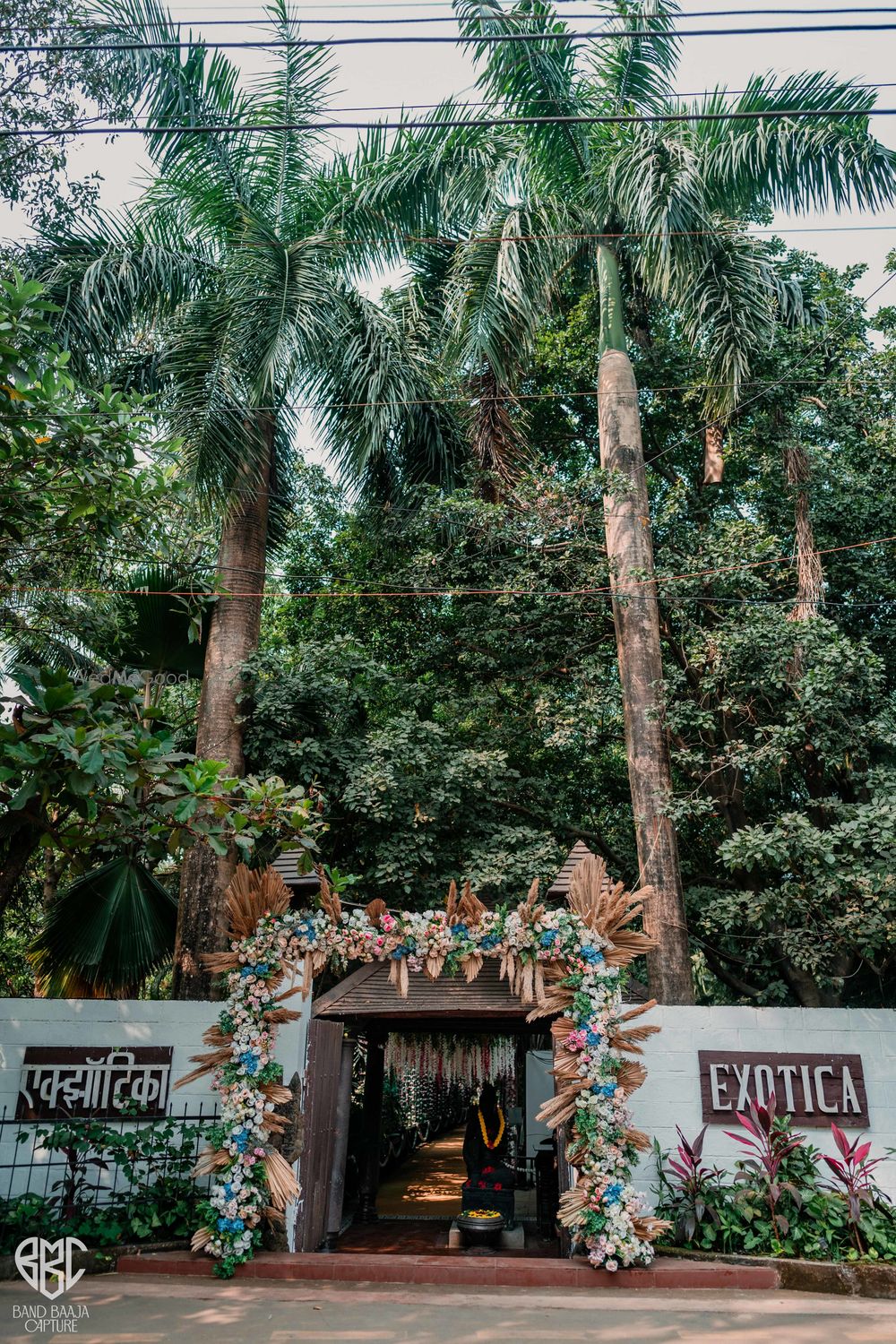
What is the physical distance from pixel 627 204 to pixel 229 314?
4753mm

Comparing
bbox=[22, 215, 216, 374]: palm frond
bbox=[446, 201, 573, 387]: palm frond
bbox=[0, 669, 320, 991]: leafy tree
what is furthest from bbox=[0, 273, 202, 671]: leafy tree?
bbox=[446, 201, 573, 387]: palm frond

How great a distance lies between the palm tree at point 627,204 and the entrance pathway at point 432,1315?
3879 millimetres

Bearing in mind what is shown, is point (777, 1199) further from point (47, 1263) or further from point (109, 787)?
point (109, 787)

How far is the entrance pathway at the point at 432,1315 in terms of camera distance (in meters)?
5.26

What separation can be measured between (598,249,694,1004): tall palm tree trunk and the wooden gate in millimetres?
3155

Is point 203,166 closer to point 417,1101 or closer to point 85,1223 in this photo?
point 85,1223

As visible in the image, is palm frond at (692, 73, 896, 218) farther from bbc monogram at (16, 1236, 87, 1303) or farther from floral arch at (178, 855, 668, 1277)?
bbc monogram at (16, 1236, 87, 1303)

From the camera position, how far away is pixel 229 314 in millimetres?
10336

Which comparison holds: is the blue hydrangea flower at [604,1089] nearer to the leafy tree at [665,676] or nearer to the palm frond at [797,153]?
the leafy tree at [665,676]

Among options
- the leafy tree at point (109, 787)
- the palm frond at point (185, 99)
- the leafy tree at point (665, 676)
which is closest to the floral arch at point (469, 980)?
the leafy tree at point (109, 787)

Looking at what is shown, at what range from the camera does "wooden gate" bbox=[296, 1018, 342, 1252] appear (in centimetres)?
747

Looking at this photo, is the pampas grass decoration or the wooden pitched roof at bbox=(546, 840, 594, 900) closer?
the pampas grass decoration

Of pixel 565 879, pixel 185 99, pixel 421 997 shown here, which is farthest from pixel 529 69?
pixel 421 997

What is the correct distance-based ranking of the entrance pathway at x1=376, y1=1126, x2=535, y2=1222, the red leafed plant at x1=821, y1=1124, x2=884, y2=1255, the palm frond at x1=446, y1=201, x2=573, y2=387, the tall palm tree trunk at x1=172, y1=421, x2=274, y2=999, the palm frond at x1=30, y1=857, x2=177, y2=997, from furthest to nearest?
the entrance pathway at x1=376, y1=1126, x2=535, y2=1222 < the palm frond at x1=446, y1=201, x2=573, y2=387 < the tall palm tree trunk at x1=172, y1=421, x2=274, y2=999 < the palm frond at x1=30, y1=857, x2=177, y2=997 < the red leafed plant at x1=821, y1=1124, x2=884, y2=1255
